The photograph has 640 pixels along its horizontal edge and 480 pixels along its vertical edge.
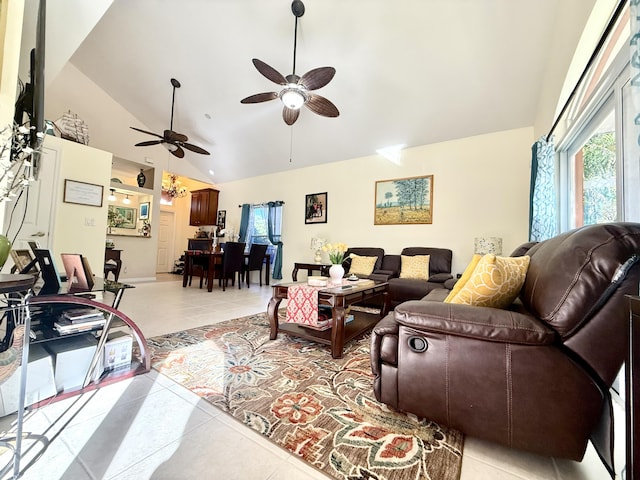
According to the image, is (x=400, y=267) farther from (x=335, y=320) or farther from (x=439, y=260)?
(x=335, y=320)

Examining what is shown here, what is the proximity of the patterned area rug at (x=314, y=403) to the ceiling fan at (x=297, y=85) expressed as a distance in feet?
8.38

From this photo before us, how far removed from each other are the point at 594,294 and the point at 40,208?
5188 mm

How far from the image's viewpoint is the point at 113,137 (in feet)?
17.4

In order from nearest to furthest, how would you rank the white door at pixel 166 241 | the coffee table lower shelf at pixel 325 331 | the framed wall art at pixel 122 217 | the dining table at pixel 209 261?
the coffee table lower shelf at pixel 325 331 → the dining table at pixel 209 261 → the framed wall art at pixel 122 217 → the white door at pixel 166 241

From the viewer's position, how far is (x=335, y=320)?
2021mm

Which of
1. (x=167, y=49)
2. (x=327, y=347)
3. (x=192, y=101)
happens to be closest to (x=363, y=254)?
(x=327, y=347)

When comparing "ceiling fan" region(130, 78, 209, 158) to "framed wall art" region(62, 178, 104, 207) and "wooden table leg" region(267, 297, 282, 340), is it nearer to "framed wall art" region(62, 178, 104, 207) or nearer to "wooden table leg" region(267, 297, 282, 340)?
"framed wall art" region(62, 178, 104, 207)

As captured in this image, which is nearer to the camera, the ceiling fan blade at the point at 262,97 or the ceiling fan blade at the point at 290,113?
the ceiling fan blade at the point at 262,97

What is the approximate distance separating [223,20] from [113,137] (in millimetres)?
3689

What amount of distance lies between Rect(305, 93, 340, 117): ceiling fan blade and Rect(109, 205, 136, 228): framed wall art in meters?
5.81

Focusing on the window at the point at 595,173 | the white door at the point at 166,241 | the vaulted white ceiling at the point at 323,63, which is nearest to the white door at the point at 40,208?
the vaulted white ceiling at the point at 323,63

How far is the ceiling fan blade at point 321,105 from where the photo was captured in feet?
9.57

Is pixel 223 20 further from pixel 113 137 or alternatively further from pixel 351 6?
pixel 113 137

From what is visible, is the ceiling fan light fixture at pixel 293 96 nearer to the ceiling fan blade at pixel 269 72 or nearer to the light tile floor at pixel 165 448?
the ceiling fan blade at pixel 269 72
